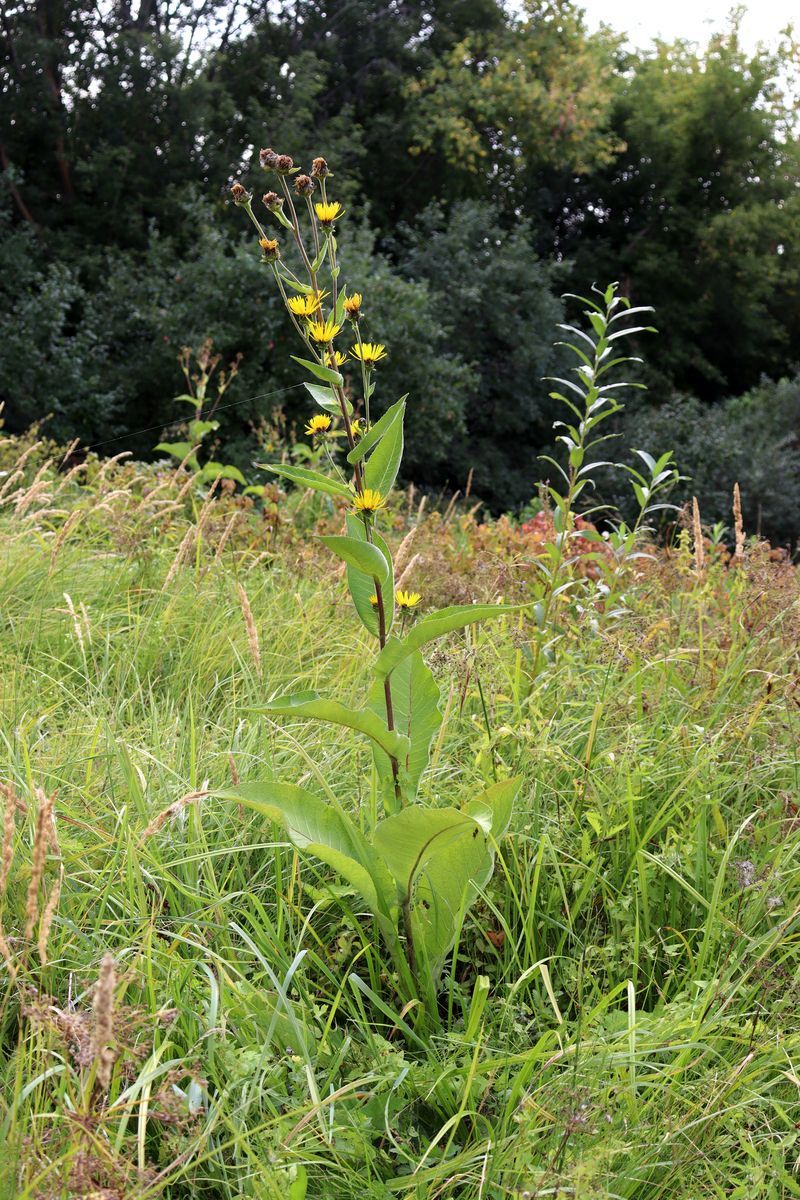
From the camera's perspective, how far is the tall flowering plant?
64.7 inches

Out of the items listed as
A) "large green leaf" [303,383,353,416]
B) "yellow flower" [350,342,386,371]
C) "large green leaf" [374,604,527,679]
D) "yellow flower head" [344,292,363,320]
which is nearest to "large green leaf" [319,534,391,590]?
"large green leaf" [374,604,527,679]

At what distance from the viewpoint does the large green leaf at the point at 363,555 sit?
1562mm

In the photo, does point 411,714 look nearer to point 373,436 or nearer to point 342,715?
point 342,715

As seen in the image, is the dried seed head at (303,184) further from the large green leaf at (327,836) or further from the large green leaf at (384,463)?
the large green leaf at (327,836)

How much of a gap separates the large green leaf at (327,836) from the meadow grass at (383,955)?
90mm

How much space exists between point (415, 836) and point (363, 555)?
461 mm

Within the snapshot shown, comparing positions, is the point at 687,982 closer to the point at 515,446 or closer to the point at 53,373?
the point at 53,373

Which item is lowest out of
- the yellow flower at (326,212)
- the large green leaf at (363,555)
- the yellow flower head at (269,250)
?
the large green leaf at (363,555)

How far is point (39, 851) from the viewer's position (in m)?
1.15

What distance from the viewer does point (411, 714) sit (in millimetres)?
1799

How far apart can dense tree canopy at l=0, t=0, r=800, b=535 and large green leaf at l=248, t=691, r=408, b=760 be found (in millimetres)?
9063

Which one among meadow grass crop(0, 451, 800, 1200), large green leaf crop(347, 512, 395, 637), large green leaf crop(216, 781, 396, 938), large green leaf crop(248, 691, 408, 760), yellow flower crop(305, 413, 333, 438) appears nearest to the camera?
meadow grass crop(0, 451, 800, 1200)

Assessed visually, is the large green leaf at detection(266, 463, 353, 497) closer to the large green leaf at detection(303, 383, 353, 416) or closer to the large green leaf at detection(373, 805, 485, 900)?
the large green leaf at detection(303, 383, 353, 416)

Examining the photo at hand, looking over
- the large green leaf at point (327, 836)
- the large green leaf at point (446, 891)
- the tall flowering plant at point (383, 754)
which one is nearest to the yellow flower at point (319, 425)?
the tall flowering plant at point (383, 754)
